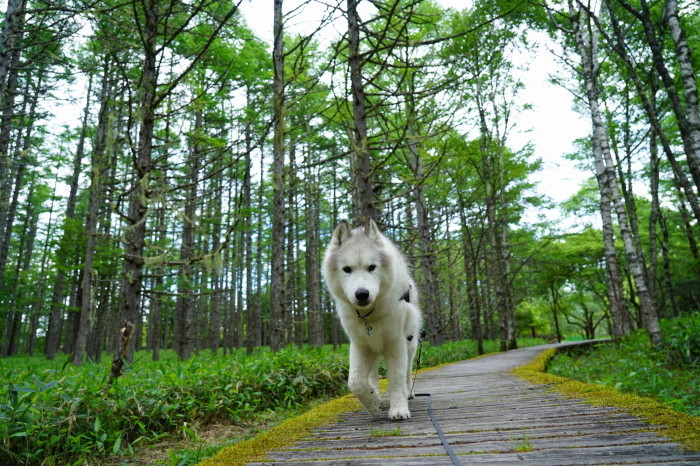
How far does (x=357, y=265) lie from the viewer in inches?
129

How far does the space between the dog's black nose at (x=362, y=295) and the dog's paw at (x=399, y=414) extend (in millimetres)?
1056

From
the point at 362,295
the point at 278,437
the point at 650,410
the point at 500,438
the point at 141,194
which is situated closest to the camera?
the point at 500,438

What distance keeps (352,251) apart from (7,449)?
324 centimetres

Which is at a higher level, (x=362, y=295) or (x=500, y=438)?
(x=362, y=295)

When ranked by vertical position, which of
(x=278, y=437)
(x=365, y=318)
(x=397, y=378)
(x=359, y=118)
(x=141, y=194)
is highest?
(x=359, y=118)

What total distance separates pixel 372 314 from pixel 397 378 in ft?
2.04

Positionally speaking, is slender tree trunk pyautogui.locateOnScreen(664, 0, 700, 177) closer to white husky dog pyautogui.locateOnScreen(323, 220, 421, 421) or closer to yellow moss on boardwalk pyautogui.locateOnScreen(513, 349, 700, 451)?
yellow moss on boardwalk pyautogui.locateOnScreen(513, 349, 700, 451)

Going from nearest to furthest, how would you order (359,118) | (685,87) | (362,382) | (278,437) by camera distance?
(278,437), (362,382), (359,118), (685,87)

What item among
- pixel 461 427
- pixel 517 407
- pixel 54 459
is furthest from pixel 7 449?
pixel 517 407

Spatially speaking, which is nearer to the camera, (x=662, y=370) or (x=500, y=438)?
(x=500, y=438)

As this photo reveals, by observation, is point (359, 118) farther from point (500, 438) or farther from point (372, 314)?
point (500, 438)

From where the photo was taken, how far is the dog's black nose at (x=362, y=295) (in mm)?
2957

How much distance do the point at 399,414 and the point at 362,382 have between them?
1.39 feet

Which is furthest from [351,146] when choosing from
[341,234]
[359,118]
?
[341,234]
